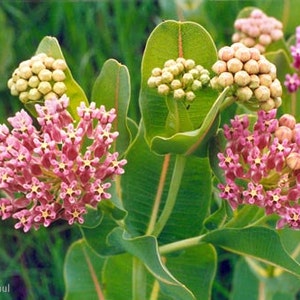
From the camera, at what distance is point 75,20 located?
2.85 m

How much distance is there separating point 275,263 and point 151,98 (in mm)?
402

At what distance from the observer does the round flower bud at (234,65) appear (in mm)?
1342

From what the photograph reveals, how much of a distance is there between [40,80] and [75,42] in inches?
53.8

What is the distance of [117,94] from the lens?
153 cm

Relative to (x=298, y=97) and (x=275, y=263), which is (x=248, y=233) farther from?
(x=298, y=97)

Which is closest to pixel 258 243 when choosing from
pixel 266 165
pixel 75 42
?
pixel 266 165

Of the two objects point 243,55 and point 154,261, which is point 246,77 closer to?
point 243,55

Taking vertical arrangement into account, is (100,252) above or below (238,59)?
below

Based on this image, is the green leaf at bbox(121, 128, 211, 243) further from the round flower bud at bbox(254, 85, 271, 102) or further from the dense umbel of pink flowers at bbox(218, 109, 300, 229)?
the round flower bud at bbox(254, 85, 271, 102)

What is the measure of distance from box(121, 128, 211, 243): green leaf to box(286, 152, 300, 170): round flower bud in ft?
0.97

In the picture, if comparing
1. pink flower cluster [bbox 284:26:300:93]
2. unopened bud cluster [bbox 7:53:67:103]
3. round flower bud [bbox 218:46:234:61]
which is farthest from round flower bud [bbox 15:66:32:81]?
pink flower cluster [bbox 284:26:300:93]

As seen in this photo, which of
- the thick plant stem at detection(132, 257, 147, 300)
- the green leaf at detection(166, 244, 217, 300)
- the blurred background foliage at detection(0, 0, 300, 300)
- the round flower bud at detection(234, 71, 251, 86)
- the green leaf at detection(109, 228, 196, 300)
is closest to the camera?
the round flower bud at detection(234, 71, 251, 86)

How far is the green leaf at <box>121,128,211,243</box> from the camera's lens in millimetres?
1662

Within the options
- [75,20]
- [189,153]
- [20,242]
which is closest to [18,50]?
[75,20]
